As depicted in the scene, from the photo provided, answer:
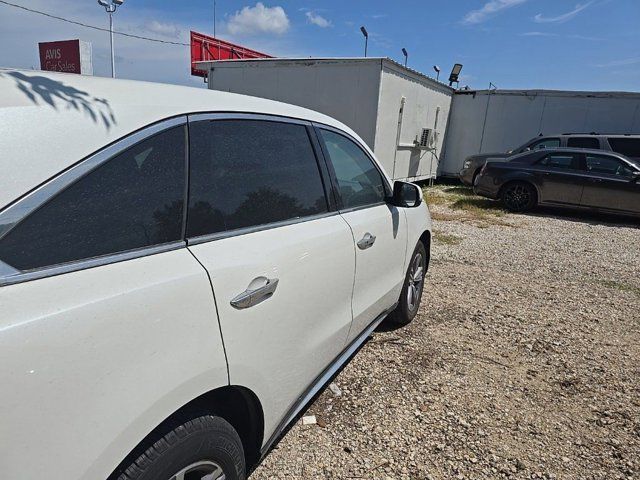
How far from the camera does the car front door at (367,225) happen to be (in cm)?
246

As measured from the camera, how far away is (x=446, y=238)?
747cm

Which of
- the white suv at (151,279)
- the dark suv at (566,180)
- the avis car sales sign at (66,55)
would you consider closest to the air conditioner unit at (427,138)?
the dark suv at (566,180)

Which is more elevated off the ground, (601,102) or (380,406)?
(601,102)

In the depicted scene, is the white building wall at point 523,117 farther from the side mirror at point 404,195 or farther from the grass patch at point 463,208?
the side mirror at point 404,195

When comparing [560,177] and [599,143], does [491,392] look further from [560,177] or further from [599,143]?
[599,143]

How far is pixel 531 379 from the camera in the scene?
10.3ft

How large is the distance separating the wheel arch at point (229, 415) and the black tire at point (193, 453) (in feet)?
0.05

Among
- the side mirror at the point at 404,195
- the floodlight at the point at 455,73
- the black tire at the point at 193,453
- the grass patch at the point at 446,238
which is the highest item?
the floodlight at the point at 455,73

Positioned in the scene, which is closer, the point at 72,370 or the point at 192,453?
the point at 72,370

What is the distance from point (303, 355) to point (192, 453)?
2.34 feet

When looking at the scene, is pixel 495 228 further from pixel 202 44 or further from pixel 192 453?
pixel 202 44

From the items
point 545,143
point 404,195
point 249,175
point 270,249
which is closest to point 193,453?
point 270,249

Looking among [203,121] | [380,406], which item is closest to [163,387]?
[203,121]

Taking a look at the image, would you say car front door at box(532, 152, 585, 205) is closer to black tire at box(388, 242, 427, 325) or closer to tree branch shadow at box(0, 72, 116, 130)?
black tire at box(388, 242, 427, 325)
